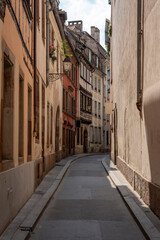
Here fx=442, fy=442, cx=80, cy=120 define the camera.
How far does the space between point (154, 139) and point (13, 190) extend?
3251 mm

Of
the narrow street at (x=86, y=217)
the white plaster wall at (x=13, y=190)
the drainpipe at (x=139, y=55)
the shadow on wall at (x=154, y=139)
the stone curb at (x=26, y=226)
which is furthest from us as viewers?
the drainpipe at (x=139, y=55)

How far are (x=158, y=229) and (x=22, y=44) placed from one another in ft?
17.5

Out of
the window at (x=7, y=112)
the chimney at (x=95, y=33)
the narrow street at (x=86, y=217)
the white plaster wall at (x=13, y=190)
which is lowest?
the narrow street at (x=86, y=217)

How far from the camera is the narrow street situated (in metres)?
7.85

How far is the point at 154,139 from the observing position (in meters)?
9.68

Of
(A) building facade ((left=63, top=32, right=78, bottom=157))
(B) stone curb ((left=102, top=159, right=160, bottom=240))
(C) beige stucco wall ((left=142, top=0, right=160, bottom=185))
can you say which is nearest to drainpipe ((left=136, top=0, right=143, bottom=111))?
(C) beige stucco wall ((left=142, top=0, right=160, bottom=185))

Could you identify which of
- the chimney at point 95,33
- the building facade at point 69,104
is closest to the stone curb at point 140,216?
the building facade at point 69,104

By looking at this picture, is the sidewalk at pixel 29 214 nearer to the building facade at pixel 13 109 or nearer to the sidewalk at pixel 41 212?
the sidewalk at pixel 41 212

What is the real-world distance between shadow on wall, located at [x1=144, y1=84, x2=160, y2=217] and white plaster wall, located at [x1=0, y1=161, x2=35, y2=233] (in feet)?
9.47

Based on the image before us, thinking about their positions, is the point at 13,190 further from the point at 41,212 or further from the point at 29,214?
the point at 41,212

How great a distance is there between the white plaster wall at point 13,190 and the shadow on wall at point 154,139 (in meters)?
2.89

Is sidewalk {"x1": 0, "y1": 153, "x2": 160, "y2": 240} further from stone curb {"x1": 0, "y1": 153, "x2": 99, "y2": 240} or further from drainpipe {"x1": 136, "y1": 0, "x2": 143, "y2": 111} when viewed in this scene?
drainpipe {"x1": 136, "y1": 0, "x2": 143, "y2": 111}

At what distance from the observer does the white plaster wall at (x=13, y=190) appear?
7477mm

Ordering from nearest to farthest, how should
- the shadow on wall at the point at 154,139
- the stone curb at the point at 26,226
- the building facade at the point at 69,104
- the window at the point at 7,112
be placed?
the stone curb at the point at 26,226, the window at the point at 7,112, the shadow on wall at the point at 154,139, the building facade at the point at 69,104
